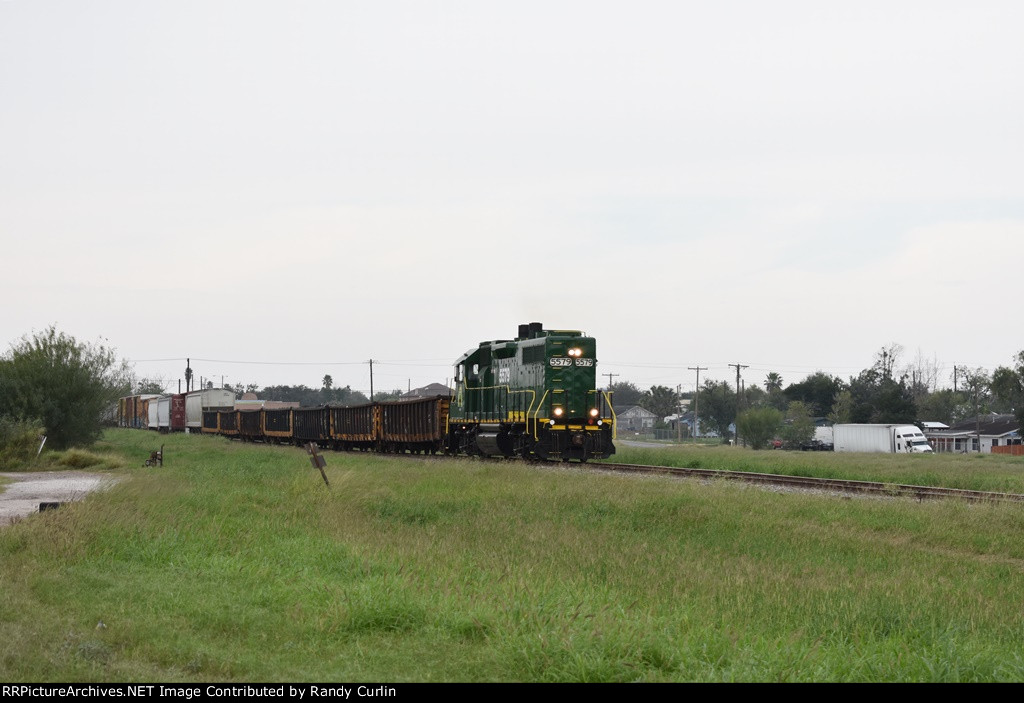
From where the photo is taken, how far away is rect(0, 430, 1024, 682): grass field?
23.4 ft

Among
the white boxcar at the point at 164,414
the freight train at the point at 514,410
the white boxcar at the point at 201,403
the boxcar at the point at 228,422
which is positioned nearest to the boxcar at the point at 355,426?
the freight train at the point at 514,410

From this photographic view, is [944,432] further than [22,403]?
Yes

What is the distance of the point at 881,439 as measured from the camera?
230ft

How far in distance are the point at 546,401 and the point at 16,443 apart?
1783cm

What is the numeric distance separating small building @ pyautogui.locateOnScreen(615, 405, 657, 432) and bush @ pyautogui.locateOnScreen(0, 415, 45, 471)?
5844 inches

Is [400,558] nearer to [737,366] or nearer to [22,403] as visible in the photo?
[22,403]

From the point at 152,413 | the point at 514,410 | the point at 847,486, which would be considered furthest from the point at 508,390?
the point at 152,413

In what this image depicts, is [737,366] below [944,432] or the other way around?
the other way around

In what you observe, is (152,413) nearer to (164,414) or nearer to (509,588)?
(164,414)

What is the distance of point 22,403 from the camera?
38812mm

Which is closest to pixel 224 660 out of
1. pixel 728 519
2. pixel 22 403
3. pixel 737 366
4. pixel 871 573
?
pixel 871 573

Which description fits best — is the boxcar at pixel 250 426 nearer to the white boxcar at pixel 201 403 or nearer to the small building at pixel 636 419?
the white boxcar at pixel 201 403
